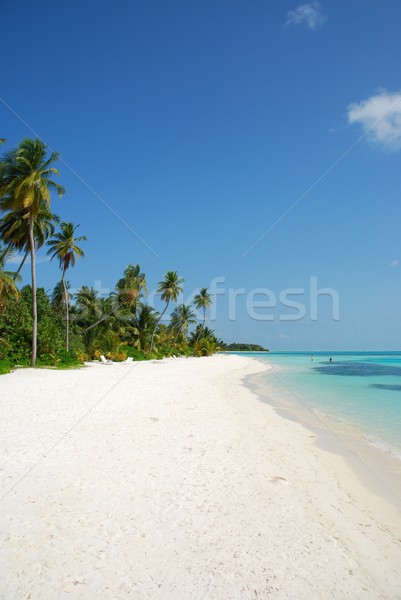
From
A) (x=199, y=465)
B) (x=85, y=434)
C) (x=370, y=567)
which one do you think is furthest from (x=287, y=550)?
(x=85, y=434)

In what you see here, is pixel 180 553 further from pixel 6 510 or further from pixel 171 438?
pixel 171 438

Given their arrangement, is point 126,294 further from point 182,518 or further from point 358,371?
point 182,518

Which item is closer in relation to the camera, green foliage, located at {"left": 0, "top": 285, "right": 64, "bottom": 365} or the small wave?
the small wave

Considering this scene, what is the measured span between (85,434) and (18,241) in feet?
61.0

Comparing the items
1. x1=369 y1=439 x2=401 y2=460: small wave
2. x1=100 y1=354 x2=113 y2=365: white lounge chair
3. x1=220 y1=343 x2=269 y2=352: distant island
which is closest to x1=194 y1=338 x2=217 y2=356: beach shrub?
x1=100 y1=354 x2=113 y2=365: white lounge chair

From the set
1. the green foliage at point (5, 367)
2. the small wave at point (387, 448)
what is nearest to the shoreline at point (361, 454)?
the small wave at point (387, 448)

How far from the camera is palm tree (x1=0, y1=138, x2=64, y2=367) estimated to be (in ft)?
60.3

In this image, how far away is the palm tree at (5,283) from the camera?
56.7ft

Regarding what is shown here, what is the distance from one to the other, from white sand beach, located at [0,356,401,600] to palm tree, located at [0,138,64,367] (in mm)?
14179

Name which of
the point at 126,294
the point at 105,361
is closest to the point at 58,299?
the point at 126,294

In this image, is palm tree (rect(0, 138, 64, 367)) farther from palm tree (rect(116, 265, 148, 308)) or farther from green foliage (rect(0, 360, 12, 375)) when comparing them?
palm tree (rect(116, 265, 148, 308))

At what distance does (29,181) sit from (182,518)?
18765 millimetres

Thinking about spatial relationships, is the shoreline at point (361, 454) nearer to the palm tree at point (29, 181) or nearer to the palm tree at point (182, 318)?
the palm tree at point (29, 181)

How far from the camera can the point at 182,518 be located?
147 inches
